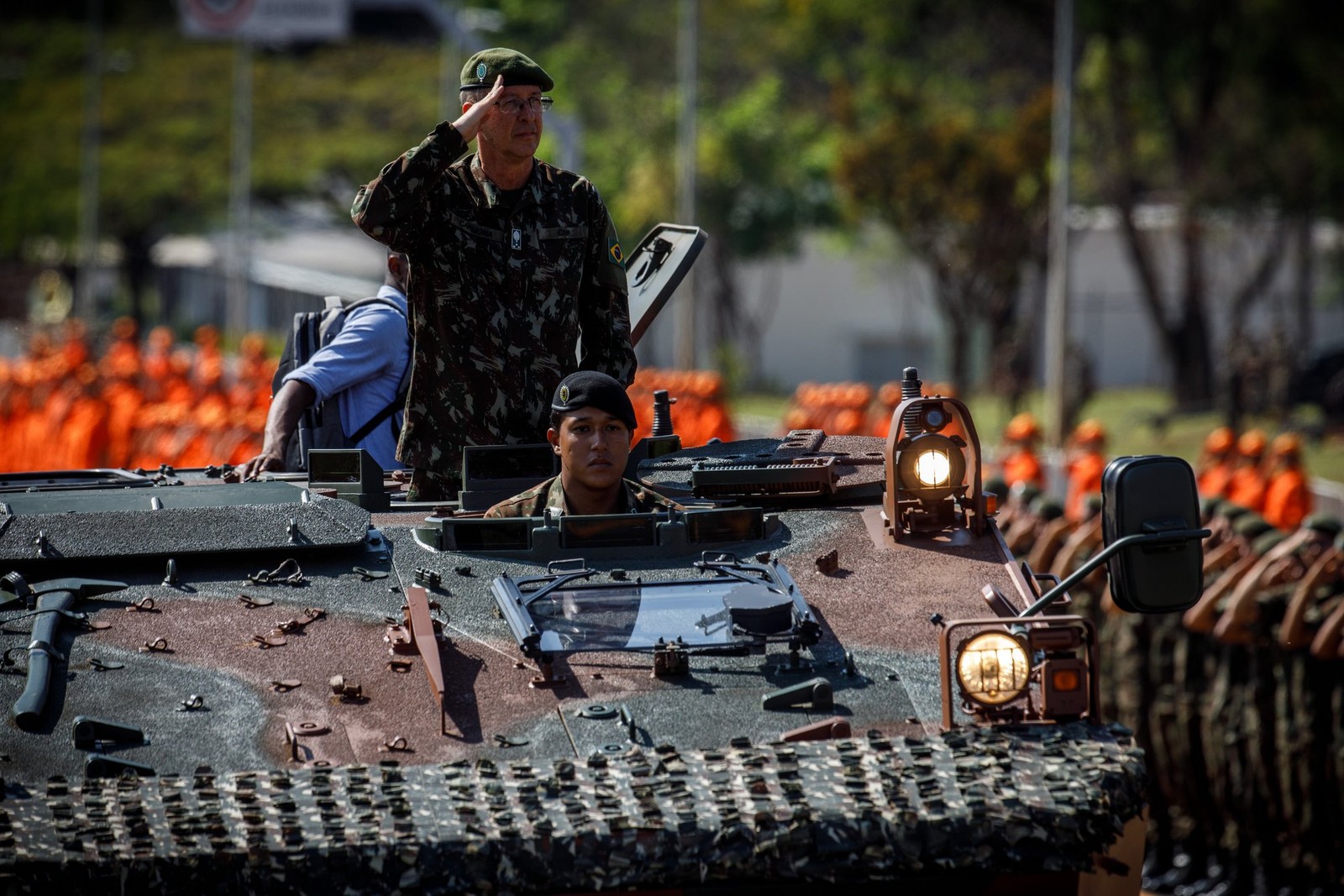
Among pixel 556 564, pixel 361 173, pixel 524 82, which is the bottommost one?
pixel 556 564

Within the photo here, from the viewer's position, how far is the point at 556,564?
5.09m

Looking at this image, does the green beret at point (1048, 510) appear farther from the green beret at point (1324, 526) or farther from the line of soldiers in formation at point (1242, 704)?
the green beret at point (1324, 526)

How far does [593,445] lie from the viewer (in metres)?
5.31

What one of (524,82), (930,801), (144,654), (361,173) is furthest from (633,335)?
(361,173)

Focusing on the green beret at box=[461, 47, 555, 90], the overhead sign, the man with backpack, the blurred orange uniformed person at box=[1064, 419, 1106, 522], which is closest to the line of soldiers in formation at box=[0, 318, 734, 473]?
the blurred orange uniformed person at box=[1064, 419, 1106, 522]

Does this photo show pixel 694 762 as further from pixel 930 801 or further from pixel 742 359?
pixel 742 359

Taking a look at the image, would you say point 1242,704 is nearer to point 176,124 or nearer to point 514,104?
point 514,104

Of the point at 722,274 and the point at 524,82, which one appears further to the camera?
the point at 722,274

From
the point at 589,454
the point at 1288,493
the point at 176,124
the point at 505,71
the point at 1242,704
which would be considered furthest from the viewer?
the point at 176,124

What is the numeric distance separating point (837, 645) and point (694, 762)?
77cm

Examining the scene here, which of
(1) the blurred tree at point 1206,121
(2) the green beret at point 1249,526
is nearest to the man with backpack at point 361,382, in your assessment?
(2) the green beret at point 1249,526

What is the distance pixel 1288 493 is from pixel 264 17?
2295 centimetres

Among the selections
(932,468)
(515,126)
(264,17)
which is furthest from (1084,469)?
(264,17)

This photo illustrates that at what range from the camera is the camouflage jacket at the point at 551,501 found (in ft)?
17.9
